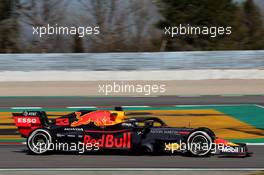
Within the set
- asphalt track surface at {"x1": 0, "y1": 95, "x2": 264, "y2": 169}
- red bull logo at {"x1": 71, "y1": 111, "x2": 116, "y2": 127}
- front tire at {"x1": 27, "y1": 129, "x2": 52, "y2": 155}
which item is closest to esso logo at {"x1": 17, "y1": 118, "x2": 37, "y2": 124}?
front tire at {"x1": 27, "y1": 129, "x2": 52, "y2": 155}

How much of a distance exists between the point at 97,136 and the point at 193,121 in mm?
5875

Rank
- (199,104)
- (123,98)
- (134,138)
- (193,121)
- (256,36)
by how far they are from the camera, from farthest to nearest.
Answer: (256,36) → (123,98) → (199,104) → (193,121) → (134,138)

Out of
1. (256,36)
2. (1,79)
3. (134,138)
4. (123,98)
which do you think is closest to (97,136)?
(134,138)

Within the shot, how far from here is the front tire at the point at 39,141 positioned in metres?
10.4

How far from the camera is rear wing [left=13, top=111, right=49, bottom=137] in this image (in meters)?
10.6

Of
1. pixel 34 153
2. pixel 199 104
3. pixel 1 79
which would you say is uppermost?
pixel 1 79

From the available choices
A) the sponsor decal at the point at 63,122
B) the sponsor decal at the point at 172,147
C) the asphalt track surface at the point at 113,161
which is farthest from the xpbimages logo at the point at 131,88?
the sponsor decal at the point at 172,147

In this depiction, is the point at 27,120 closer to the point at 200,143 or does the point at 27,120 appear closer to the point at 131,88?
the point at 200,143

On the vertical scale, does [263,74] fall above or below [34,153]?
above

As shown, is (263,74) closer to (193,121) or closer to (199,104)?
(199,104)

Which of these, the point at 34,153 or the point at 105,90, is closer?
the point at 34,153

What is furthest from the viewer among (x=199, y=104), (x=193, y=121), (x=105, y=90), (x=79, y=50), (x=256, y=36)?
(x=256, y=36)

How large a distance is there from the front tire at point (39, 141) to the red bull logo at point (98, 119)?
1.60ft

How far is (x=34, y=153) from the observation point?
34.8 ft
